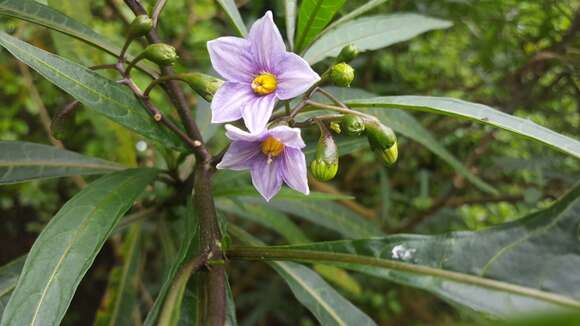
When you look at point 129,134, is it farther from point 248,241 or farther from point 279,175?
point 279,175

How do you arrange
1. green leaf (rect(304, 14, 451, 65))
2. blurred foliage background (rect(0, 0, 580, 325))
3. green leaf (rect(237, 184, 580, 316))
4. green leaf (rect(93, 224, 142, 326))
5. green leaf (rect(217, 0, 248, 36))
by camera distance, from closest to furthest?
green leaf (rect(237, 184, 580, 316)) < green leaf (rect(217, 0, 248, 36)) < green leaf (rect(304, 14, 451, 65)) < green leaf (rect(93, 224, 142, 326)) < blurred foliage background (rect(0, 0, 580, 325))

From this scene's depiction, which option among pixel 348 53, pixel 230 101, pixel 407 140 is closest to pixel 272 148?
pixel 230 101


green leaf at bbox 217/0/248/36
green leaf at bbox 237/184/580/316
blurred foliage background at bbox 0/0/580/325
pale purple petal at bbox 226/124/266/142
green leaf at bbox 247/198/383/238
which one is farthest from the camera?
blurred foliage background at bbox 0/0/580/325

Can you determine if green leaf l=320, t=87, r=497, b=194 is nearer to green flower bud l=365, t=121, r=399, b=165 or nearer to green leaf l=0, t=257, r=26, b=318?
green flower bud l=365, t=121, r=399, b=165

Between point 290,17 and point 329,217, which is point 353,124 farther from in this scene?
point 329,217

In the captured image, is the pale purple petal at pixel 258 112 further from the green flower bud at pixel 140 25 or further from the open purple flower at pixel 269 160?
the green flower bud at pixel 140 25

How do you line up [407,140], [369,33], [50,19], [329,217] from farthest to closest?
[407,140], [329,217], [369,33], [50,19]

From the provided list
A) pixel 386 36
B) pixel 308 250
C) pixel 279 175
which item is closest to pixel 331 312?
pixel 308 250

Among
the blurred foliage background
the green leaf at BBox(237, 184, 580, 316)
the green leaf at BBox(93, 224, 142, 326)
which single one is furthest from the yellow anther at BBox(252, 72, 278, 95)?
the green leaf at BBox(93, 224, 142, 326)
